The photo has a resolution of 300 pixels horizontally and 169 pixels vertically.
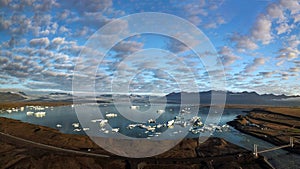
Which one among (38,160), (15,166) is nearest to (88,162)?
(38,160)

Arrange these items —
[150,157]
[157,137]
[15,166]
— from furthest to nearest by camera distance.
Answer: [157,137], [150,157], [15,166]

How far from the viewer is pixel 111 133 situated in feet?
166

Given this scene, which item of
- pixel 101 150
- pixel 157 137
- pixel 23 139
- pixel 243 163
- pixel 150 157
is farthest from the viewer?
pixel 157 137

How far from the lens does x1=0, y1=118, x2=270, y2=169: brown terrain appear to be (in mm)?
27000

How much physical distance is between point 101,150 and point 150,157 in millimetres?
7468

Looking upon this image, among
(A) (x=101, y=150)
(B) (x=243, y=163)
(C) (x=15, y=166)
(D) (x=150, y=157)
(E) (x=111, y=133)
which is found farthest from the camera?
(E) (x=111, y=133)

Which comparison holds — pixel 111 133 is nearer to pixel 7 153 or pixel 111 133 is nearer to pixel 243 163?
pixel 7 153

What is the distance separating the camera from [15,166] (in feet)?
86.1

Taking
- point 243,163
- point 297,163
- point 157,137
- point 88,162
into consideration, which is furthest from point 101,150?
point 297,163

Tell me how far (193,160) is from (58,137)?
2436 cm

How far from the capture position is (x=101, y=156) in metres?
30.0

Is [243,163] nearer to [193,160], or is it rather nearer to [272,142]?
[193,160]

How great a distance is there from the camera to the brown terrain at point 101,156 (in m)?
27.0

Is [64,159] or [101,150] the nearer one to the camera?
[64,159]
